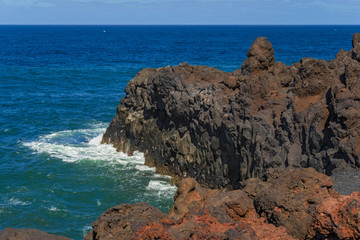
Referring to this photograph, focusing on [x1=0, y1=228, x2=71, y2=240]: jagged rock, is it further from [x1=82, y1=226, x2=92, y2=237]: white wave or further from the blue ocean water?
[x1=82, y1=226, x2=92, y2=237]: white wave

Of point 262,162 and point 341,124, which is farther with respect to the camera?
point 262,162

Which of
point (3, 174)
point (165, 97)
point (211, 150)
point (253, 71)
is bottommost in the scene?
point (3, 174)

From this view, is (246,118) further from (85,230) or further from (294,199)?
(294,199)

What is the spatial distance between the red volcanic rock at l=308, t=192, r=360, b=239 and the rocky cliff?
8720 millimetres

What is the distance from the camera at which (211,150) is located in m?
27.4

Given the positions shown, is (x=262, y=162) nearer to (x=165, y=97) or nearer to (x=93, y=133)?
(x=165, y=97)

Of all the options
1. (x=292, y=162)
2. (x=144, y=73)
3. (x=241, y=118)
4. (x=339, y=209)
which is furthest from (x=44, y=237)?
(x=144, y=73)

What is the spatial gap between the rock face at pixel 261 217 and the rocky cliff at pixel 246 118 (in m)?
6.95

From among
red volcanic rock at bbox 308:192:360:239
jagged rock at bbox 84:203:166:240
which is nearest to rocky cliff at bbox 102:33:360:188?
red volcanic rock at bbox 308:192:360:239

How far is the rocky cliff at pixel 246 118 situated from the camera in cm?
1991

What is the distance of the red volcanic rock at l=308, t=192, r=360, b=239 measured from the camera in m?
9.53

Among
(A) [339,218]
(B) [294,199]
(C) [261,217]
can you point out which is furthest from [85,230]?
(A) [339,218]

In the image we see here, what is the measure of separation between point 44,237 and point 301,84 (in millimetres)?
15022

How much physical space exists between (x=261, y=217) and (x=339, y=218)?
117 inches
